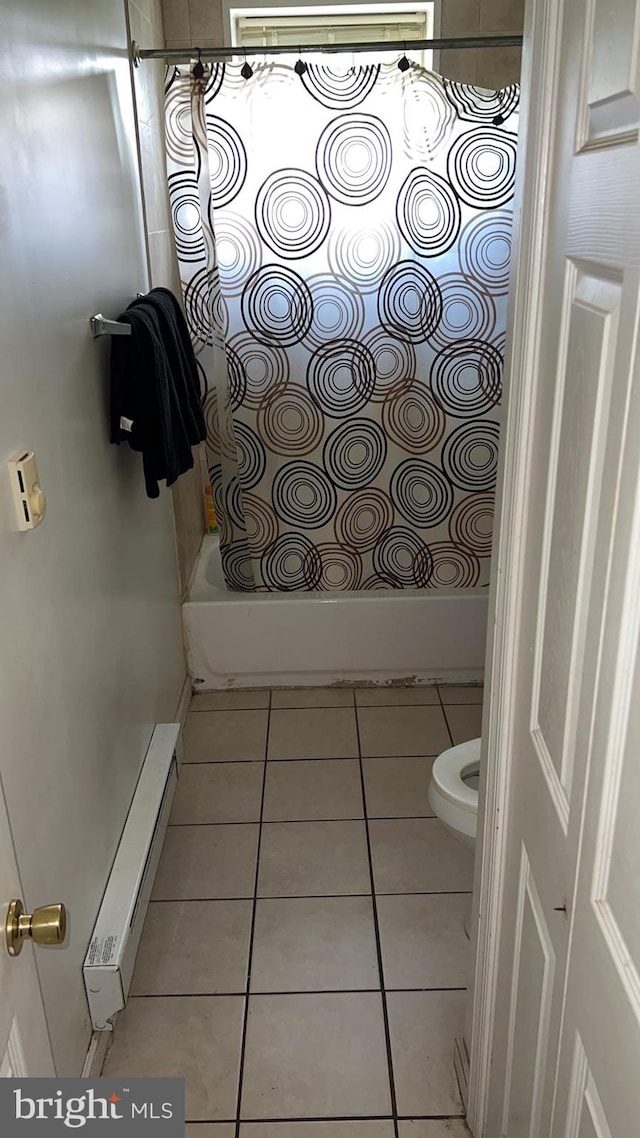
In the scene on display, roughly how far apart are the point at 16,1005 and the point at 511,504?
2.72ft

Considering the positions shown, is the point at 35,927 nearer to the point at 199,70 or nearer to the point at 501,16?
the point at 199,70

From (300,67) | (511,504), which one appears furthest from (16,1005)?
(300,67)

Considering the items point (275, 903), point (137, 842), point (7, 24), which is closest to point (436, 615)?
point (275, 903)

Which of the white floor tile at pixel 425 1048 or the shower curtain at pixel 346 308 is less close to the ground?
the shower curtain at pixel 346 308

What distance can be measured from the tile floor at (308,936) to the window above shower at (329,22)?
2189 mm

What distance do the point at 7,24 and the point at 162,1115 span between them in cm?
158

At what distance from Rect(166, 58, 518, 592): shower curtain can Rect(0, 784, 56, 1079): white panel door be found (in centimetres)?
191

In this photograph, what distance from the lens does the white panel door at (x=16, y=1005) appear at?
0.91 metres

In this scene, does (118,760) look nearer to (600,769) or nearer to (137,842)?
(137,842)

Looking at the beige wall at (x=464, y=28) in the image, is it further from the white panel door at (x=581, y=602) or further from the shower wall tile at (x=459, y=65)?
the white panel door at (x=581, y=602)

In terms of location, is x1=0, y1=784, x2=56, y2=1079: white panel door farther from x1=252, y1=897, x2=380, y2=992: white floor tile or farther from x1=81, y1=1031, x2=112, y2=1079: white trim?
x1=252, y1=897, x2=380, y2=992: white floor tile


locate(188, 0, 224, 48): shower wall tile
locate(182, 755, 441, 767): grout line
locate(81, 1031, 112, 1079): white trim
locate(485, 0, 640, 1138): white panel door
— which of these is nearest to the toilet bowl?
locate(485, 0, 640, 1138): white panel door

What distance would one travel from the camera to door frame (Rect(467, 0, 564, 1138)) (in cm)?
100

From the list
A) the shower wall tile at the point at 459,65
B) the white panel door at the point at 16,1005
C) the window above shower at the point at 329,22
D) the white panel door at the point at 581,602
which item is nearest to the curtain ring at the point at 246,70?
the window above shower at the point at 329,22
